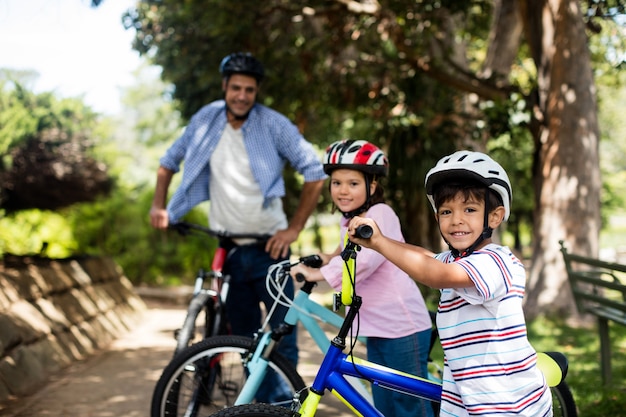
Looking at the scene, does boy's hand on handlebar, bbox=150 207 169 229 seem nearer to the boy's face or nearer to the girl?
the girl

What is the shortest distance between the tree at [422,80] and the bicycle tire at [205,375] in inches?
229

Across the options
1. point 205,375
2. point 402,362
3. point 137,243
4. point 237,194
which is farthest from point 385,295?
point 137,243

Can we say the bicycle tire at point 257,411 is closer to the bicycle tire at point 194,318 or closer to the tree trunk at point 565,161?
the bicycle tire at point 194,318

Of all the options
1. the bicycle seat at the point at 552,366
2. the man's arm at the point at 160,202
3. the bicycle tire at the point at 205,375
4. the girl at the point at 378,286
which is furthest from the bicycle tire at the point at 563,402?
the man's arm at the point at 160,202

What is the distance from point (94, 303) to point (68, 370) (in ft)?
6.80

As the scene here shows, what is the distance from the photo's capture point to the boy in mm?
2479

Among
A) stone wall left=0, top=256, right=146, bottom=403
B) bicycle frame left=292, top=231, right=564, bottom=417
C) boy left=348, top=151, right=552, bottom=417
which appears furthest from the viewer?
stone wall left=0, top=256, right=146, bottom=403

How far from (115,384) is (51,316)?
1288 mm

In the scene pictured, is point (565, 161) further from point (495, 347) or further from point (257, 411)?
point (257, 411)

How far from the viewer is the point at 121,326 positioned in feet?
29.7

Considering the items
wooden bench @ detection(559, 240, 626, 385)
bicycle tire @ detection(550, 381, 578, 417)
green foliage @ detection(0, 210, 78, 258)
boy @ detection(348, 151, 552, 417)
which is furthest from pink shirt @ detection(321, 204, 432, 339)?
green foliage @ detection(0, 210, 78, 258)

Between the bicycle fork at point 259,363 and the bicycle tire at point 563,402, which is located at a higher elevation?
the bicycle fork at point 259,363

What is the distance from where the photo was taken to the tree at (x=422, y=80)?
8.88 metres

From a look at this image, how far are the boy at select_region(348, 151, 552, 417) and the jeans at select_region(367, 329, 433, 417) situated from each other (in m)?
0.75
